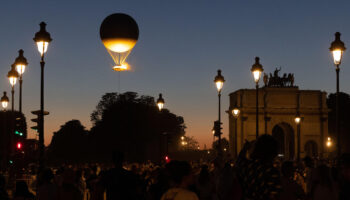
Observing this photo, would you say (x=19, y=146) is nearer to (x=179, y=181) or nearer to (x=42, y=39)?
(x=42, y=39)

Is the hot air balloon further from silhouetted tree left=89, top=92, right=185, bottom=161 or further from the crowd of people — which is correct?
silhouetted tree left=89, top=92, right=185, bottom=161

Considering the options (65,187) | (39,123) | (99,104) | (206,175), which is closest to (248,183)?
(65,187)

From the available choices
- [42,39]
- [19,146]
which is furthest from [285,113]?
[42,39]

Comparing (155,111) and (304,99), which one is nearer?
(304,99)

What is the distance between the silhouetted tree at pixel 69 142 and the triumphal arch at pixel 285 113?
37.8 metres

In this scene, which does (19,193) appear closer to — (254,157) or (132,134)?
(254,157)

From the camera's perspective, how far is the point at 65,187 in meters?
11.3

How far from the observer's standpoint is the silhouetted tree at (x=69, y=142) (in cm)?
12150

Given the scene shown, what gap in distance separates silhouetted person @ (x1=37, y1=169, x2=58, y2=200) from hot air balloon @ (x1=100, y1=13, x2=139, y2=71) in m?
2.99

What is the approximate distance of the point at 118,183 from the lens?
380 inches

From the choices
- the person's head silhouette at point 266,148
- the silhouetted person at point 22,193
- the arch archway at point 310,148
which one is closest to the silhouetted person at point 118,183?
the silhouetted person at point 22,193

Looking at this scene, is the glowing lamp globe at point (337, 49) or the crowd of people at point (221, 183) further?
the glowing lamp globe at point (337, 49)

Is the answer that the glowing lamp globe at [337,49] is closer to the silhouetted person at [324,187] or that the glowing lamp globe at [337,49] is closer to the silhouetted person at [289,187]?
the silhouetted person at [324,187]

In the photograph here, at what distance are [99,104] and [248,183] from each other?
12240 cm
